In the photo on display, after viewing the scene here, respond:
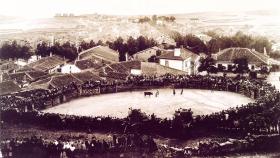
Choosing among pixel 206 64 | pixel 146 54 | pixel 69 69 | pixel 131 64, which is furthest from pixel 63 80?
pixel 206 64

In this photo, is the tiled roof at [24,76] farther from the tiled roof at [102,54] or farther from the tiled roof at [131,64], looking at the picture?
the tiled roof at [131,64]

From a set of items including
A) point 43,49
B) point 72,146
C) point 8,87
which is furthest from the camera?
point 43,49

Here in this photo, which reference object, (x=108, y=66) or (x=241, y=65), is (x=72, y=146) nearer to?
(x=108, y=66)

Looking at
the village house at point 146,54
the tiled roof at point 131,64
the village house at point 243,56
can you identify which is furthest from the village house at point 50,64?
the village house at point 243,56

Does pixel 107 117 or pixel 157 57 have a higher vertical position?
pixel 157 57

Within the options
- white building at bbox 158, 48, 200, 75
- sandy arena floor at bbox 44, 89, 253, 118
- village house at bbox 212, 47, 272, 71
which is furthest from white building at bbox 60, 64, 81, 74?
village house at bbox 212, 47, 272, 71

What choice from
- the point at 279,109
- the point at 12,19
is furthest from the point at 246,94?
the point at 12,19

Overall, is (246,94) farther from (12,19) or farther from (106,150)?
(12,19)
